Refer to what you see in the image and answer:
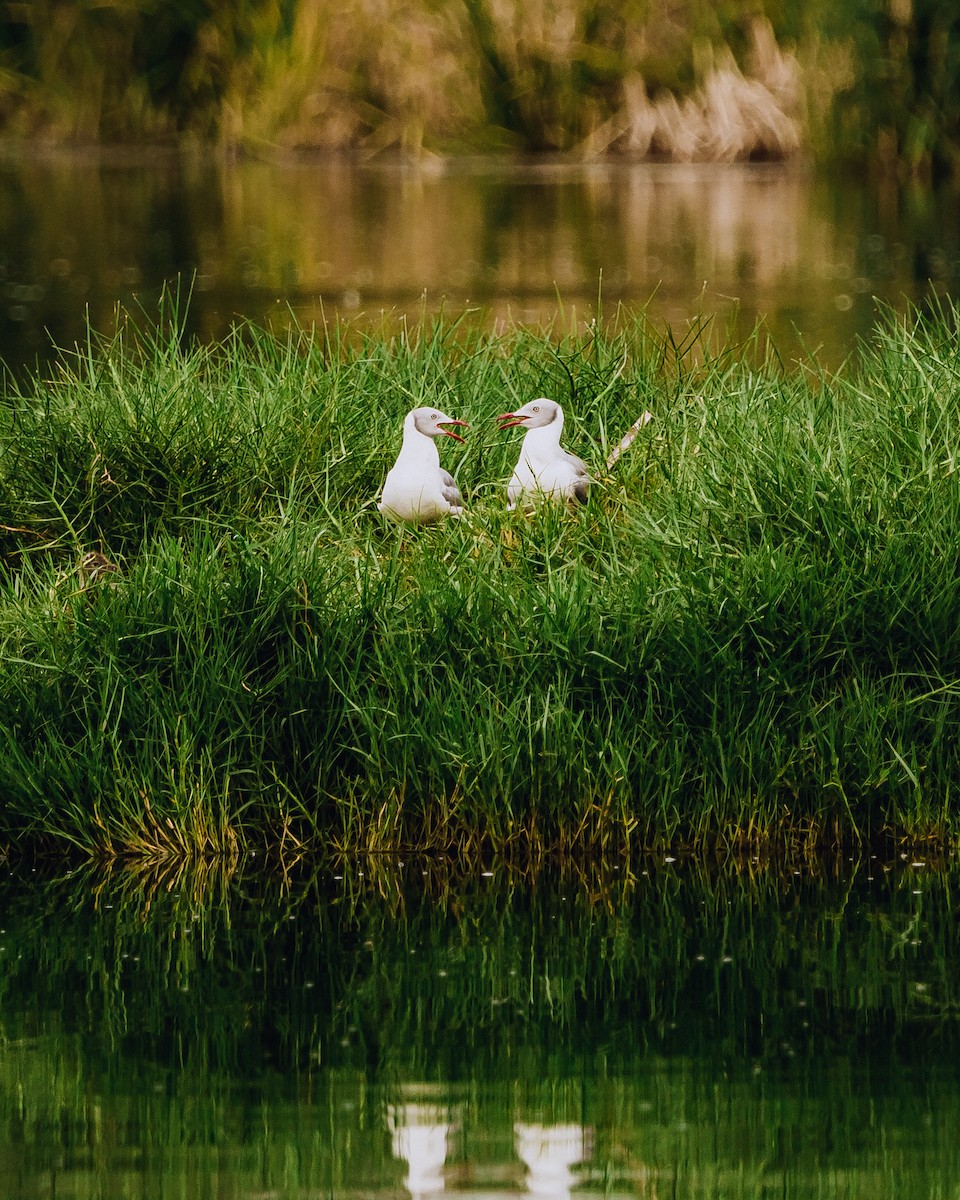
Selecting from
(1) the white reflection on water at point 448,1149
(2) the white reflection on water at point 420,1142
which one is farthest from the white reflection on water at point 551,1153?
(2) the white reflection on water at point 420,1142

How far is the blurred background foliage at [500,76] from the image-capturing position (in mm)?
25406

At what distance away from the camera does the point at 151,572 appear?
6699mm

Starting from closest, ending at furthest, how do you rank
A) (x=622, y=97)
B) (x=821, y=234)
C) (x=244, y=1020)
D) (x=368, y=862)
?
(x=244, y=1020) → (x=368, y=862) → (x=821, y=234) → (x=622, y=97)

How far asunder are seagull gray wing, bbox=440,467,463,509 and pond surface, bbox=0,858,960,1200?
63.6 inches

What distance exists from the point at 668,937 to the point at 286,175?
24.6 metres

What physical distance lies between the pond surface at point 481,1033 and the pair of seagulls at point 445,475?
1.52 metres

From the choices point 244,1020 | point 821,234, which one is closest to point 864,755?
point 244,1020

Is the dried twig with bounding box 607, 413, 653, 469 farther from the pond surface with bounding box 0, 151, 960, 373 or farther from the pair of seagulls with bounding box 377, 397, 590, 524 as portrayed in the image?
the pond surface with bounding box 0, 151, 960, 373

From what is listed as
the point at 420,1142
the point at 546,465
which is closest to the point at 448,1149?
the point at 420,1142

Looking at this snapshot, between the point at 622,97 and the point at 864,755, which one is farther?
the point at 622,97

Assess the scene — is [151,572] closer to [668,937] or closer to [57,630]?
[57,630]

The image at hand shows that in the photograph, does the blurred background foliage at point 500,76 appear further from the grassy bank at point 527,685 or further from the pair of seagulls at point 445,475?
the grassy bank at point 527,685

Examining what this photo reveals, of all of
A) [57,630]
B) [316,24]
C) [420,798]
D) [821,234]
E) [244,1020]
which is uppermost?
[316,24]

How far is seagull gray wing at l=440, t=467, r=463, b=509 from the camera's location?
7.45m
